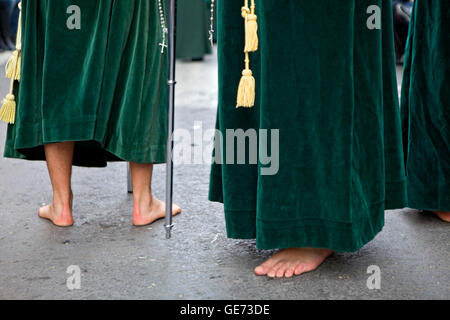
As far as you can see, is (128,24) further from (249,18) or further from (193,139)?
(193,139)

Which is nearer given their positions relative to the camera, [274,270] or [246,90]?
[246,90]

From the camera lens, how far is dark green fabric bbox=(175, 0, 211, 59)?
29.3 feet

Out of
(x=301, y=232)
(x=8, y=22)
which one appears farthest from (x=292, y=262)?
(x=8, y=22)

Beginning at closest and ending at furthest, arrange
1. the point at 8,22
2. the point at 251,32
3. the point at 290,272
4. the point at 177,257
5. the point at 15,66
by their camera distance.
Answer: the point at 251,32, the point at 290,272, the point at 177,257, the point at 15,66, the point at 8,22

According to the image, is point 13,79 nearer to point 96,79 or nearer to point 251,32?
point 96,79

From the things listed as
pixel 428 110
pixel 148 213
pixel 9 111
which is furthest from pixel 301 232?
pixel 9 111

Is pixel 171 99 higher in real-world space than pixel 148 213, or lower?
higher

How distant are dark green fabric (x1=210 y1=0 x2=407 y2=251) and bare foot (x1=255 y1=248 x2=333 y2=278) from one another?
0.11 metres

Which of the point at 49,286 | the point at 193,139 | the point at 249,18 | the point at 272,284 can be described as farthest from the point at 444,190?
the point at 193,139

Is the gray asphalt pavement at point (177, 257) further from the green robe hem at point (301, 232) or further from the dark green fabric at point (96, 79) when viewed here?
the dark green fabric at point (96, 79)

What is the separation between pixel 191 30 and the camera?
29.7 ft

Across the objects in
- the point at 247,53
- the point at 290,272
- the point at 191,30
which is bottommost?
the point at 290,272

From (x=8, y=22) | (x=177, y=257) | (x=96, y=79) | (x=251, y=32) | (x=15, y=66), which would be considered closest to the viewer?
(x=251, y=32)

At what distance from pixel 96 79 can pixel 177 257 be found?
760 mm
